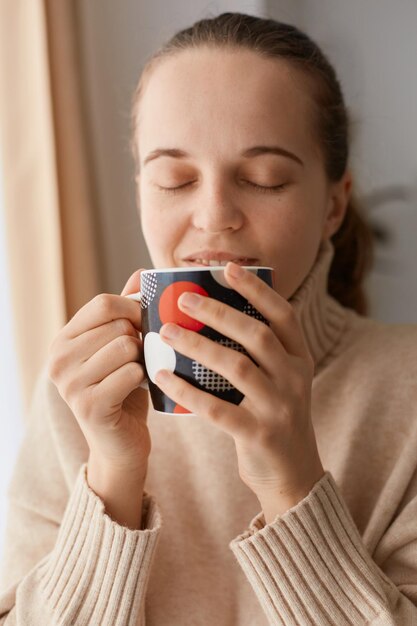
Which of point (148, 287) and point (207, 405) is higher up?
point (148, 287)

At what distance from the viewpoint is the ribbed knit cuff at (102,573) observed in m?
0.96

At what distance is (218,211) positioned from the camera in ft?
3.38

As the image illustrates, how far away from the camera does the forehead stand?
1040 mm

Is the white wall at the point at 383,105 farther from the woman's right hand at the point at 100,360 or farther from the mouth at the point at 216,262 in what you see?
the woman's right hand at the point at 100,360

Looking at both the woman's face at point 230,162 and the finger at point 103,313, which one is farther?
the woman's face at point 230,162

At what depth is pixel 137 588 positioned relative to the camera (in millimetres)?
970

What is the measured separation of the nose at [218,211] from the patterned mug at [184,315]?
227 millimetres

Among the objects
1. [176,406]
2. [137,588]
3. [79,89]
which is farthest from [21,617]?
[79,89]

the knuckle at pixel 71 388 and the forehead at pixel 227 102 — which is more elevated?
the forehead at pixel 227 102

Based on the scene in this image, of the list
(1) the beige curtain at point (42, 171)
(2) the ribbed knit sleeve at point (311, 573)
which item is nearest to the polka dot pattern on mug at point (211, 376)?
(2) the ribbed knit sleeve at point (311, 573)

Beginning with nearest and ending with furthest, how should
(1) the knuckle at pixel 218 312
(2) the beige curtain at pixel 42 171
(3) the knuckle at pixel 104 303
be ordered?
(1) the knuckle at pixel 218 312, (3) the knuckle at pixel 104 303, (2) the beige curtain at pixel 42 171

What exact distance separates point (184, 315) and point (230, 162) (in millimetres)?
345

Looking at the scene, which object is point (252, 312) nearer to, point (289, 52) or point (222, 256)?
point (222, 256)

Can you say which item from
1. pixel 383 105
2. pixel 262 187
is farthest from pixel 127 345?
pixel 383 105
